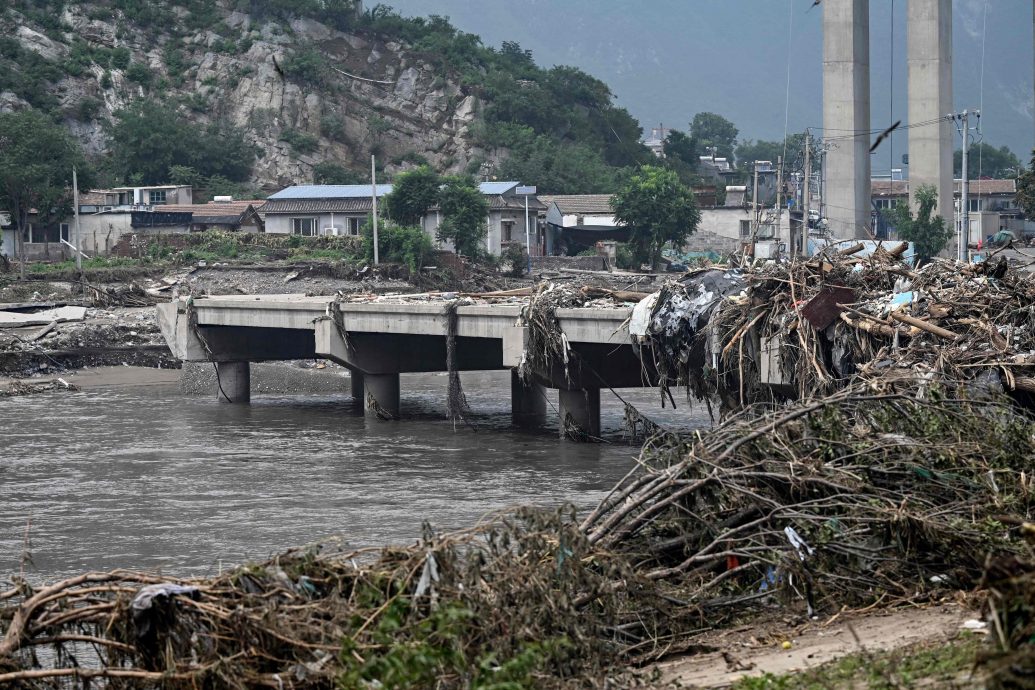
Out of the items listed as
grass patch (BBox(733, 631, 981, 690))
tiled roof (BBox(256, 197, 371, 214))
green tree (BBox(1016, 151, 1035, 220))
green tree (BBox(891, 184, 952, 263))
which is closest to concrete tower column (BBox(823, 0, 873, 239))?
green tree (BBox(891, 184, 952, 263))

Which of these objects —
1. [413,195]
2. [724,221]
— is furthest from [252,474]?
[724,221]

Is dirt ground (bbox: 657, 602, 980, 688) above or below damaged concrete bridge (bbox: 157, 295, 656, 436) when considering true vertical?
below

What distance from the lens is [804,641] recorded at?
30.5 ft

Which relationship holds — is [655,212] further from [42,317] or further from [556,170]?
[42,317]

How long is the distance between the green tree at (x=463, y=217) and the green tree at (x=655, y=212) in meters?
8.82

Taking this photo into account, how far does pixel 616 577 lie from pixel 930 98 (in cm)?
5805

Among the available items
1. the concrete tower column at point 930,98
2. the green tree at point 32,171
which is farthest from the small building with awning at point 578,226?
the green tree at point 32,171

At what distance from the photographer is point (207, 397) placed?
3634cm

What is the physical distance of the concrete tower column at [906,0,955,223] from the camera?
6212cm

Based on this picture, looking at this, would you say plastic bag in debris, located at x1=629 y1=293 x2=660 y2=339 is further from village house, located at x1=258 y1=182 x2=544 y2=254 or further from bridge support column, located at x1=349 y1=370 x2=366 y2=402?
village house, located at x1=258 y1=182 x2=544 y2=254

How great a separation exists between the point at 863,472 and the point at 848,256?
9.38m

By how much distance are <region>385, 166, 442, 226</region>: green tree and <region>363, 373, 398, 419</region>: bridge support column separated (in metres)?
37.8

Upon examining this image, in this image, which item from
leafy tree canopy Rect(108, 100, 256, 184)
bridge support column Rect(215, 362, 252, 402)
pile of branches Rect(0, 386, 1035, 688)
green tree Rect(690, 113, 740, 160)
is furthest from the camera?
green tree Rect(690, 113, 740, 160)

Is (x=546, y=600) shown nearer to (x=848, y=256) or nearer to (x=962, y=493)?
(x=962, y=493)
